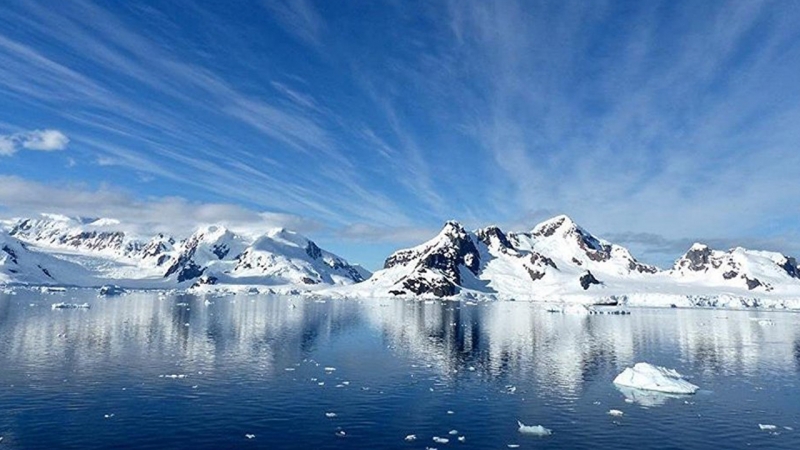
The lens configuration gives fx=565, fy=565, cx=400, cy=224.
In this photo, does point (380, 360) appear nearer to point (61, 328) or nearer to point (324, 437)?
point (324, 437)

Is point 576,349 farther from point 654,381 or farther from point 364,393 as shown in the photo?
point 364,393

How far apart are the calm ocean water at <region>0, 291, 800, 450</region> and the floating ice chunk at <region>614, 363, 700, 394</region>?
2328 mm

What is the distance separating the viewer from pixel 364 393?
63438 millimetres

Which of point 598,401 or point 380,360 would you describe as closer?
point 598,401

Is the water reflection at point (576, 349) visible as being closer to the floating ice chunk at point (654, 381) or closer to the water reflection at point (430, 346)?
the water reflection at point (430, 346)

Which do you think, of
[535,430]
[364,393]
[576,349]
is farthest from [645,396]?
[576,349]

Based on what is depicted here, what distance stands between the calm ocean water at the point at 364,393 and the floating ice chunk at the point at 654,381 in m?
2.33

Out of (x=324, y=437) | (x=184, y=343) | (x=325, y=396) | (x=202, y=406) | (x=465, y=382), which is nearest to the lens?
(x=324, y=437)

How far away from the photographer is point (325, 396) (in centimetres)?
6112

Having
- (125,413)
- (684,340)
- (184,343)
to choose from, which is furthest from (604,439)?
(684,340)

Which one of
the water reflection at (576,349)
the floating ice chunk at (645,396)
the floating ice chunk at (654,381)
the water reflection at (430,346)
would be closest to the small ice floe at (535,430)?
the water reflection at (430,346)

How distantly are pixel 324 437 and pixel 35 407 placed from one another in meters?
28.0

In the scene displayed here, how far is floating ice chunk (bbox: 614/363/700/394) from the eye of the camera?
6606 centimetres

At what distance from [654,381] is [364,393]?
114 ft
